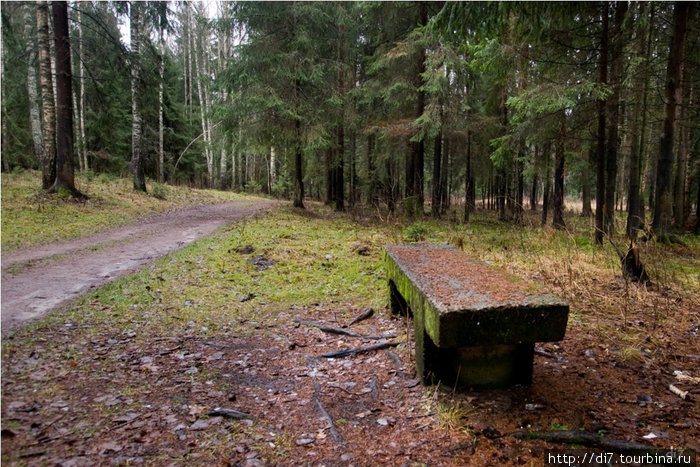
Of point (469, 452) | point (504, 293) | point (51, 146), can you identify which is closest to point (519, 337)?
point (504, 293)

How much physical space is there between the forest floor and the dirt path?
0.16 m

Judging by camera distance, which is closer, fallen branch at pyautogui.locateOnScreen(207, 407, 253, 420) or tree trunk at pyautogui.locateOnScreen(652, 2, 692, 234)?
fallen branch at pyautogui.locateOnScreen(207, 407, 253, 420)

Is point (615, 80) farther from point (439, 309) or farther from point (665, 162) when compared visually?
point (439, 309)

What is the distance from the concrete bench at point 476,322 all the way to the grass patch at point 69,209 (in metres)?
2.72

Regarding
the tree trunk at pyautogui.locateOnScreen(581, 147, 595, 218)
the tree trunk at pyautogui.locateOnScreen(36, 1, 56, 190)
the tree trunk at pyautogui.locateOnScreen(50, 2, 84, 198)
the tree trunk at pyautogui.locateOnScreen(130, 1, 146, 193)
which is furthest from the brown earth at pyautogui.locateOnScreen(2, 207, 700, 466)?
the tree trunk at pyautogui.locateOnScreen(581, 147, 595, 218)

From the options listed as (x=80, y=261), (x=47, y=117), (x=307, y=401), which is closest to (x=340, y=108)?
(x=47, y=117)

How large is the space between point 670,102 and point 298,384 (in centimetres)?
1025

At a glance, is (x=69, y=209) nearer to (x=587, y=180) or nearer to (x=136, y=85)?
(x=136, y=85)

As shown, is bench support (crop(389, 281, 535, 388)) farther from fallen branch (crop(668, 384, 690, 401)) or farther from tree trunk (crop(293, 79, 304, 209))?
tree trunk (crop(293, 79, 304, 209))

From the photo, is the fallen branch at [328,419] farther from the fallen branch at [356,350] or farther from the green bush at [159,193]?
the green bush at [159,193]

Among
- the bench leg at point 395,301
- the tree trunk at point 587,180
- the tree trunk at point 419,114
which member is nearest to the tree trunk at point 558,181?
the tree trunk at point 587,180

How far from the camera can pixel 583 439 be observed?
7.68 feet

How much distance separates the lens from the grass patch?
125 inches

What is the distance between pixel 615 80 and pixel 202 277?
33.9ft
